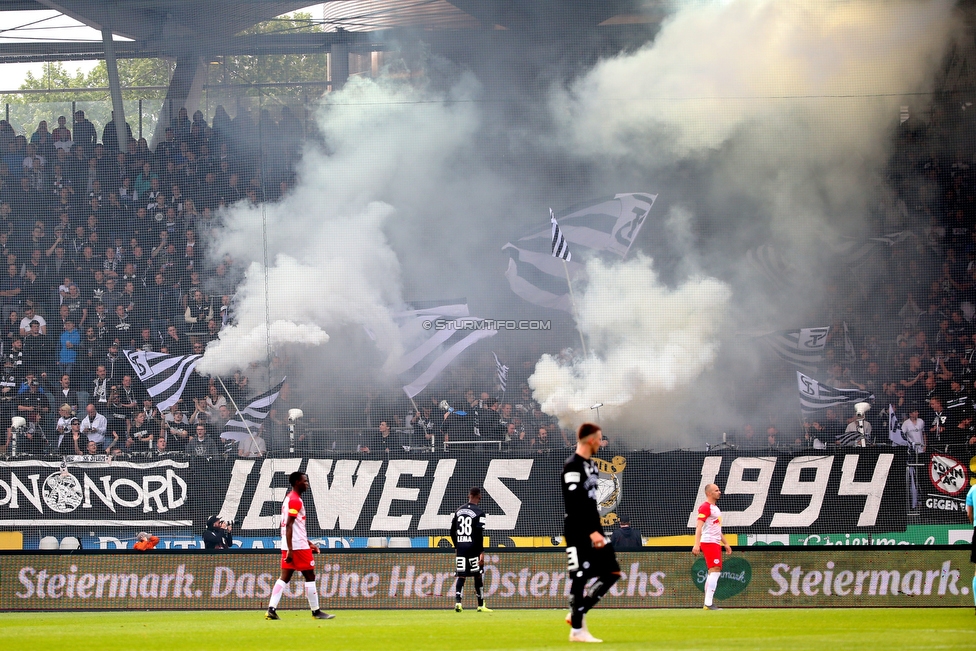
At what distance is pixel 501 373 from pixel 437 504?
405cm

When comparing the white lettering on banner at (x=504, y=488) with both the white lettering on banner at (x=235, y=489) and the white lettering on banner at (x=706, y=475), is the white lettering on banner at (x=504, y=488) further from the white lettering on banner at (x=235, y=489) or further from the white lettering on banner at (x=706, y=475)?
the white lettering on banner at (x=235, y=489)

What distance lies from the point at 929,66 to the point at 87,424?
55.9ft

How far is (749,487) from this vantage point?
17.1 meters

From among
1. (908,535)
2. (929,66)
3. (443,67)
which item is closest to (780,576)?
(908,535)

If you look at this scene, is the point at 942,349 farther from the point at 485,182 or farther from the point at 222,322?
the point at 222,322


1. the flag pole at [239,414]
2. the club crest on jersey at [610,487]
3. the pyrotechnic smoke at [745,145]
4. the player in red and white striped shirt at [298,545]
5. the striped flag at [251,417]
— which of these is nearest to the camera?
the player in red and white striped shirt at [298,545]

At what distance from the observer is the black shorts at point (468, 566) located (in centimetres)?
1398

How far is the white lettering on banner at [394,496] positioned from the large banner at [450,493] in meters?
0.02

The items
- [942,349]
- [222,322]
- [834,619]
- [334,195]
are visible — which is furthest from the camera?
[334,195]

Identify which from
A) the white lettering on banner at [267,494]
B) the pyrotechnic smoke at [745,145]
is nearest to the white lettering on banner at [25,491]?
the white lettering on banner at [267,494]

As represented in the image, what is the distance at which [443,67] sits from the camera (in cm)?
2397

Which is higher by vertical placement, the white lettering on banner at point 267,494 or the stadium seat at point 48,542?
the white lettering on banner at point 267,494

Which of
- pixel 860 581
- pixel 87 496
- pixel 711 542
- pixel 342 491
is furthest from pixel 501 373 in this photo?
pixel 711 542

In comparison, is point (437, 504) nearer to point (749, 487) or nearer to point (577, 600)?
point (749, 487)
